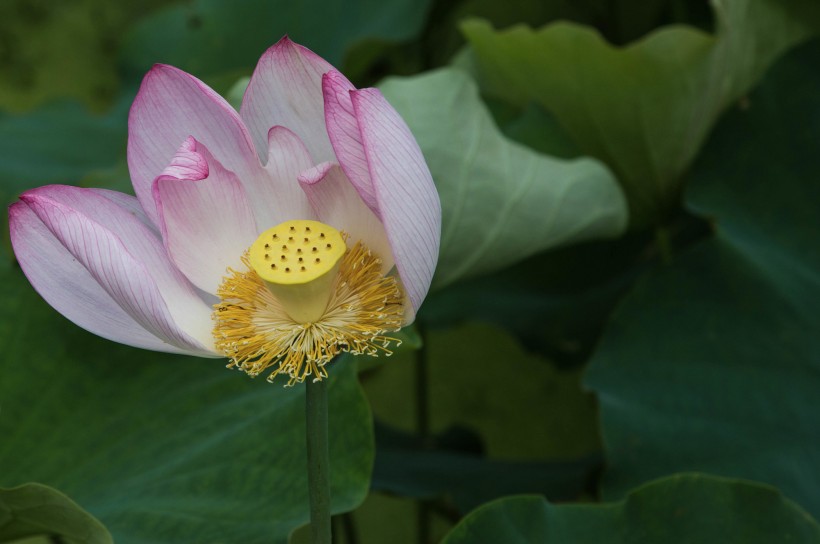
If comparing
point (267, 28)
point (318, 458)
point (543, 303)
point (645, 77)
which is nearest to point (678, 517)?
point (318, 458)

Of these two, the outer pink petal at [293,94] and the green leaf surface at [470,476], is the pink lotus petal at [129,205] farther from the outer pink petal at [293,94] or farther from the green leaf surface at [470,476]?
the green leaf surface at [470,476]

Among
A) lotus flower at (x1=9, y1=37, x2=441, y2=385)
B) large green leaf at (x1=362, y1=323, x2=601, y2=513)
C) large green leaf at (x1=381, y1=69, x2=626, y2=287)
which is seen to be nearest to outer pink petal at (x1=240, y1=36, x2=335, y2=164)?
lotus flower at (x1=9, y1=37, x2=441, y2=385)

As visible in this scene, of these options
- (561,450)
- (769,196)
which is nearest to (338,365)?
(769,196)

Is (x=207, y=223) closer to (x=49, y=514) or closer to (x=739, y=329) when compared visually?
(x=49, y=514)

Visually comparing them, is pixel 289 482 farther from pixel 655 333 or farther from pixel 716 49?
pixel 716 49

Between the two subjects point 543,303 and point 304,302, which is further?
point 543,303

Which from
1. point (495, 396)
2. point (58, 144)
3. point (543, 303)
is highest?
point (58, 144)

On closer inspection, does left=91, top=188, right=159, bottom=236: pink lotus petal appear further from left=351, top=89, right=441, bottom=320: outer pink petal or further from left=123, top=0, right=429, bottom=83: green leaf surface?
left=123, top=0, right=429, bottom=83: green leaf surface
